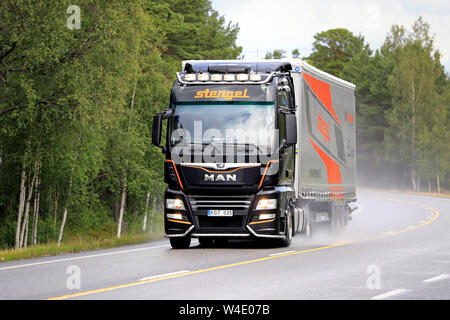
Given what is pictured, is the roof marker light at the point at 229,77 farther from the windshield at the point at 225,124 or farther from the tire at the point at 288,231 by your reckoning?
the tire at the point at 288,231

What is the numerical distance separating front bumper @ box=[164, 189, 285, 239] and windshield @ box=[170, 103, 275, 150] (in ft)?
3.67

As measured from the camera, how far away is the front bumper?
17047mm

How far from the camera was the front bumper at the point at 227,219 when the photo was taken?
17047 millimetres

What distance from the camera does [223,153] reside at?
665 inches

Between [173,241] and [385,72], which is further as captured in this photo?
[385,72]

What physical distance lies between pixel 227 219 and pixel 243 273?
4510 mm

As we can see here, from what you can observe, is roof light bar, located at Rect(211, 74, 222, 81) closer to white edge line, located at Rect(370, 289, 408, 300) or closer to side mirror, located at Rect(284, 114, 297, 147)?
side mirror, located at Rect(284, 114, 297, 147)

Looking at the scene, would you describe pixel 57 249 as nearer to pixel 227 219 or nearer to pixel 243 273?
pixel 227 219

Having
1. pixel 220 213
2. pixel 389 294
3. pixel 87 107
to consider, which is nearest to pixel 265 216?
pixel 220 213

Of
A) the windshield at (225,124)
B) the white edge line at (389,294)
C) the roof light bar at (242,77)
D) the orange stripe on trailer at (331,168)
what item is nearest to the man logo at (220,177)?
the windshield at (225,124)

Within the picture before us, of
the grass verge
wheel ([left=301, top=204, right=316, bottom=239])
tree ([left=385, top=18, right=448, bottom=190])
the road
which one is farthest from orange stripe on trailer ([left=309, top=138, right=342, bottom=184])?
tree ([left=385, top=18, right=448, bottom=190])
